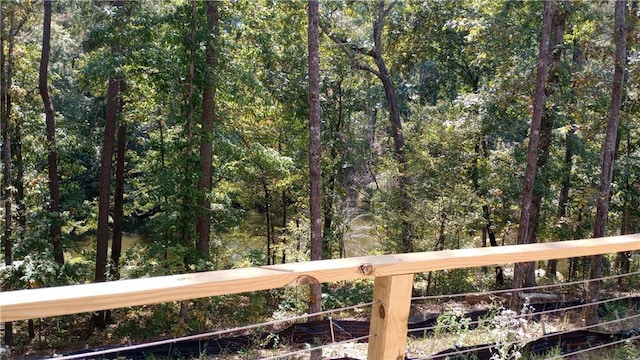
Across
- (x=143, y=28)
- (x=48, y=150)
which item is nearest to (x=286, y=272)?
(x=143, y=28)

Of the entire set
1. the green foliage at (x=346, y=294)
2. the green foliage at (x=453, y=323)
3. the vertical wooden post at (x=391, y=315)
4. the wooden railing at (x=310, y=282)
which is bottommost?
the green foliage at (x=346, y=294)

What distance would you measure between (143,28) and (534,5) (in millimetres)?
7943

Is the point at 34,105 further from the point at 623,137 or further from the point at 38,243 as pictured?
the point at 623,137

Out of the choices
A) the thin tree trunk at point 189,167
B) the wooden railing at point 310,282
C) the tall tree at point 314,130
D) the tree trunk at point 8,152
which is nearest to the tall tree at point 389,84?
the thin tree trunk at point 189,167

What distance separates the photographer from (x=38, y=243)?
11.6 meters

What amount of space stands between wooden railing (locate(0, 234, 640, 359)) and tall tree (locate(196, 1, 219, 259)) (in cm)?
879

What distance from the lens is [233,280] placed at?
129 cm

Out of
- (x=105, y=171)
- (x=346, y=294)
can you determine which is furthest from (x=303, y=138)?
(x=105, y=171)

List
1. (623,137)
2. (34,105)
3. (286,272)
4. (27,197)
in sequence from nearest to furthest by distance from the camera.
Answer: (286,272)
(27,197)
(34,105)
(623,137)

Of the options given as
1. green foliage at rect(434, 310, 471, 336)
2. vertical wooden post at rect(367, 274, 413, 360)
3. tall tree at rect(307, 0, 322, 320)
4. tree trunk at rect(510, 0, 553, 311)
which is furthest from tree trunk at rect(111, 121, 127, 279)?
vertical wooden post at rect(367, 274, 413, 360)

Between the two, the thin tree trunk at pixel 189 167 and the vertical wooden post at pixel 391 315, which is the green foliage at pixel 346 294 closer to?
the thin tree trunk at pixel 189 167

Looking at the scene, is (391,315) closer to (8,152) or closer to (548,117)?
(548,117)

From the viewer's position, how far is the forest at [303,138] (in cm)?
920

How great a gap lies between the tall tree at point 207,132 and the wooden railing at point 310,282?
8.79 meters
